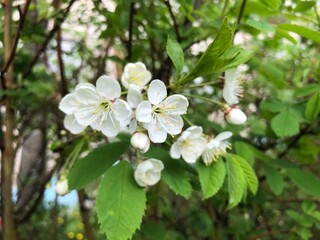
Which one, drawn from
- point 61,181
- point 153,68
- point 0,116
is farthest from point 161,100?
point 0,116

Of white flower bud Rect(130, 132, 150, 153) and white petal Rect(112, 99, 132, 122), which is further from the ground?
white petal Rect(112, 99, 132, 122)

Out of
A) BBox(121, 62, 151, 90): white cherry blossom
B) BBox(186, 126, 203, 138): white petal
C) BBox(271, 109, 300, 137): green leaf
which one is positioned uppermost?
Result: BBox(121, 62, 151, 90): white cherry blossom

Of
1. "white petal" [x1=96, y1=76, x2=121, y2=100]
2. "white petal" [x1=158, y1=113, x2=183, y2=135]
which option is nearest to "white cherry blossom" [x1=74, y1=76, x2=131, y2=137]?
"white petal" [x1=96, y1=76, x2=121, y2=100]

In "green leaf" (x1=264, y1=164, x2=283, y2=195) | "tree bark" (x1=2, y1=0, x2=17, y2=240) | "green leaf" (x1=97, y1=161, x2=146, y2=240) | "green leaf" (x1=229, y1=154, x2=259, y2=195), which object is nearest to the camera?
"green leaf" (x1=97, y1=161, x2=146, y2=240)

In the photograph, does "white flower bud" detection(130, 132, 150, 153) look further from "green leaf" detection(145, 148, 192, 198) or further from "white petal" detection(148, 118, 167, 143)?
"green leaf" detection(145, 148, 192, 198)

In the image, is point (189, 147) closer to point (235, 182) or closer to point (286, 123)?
point (235, 182)

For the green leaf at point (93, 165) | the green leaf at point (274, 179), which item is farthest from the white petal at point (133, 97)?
the green leaf at point (274, 179)

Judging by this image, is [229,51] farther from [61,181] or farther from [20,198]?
[20,198]

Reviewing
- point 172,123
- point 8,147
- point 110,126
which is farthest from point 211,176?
point 8,147
